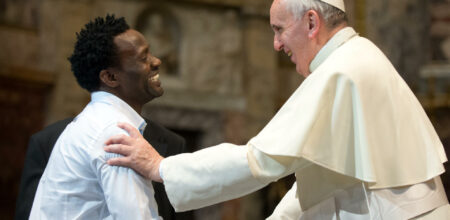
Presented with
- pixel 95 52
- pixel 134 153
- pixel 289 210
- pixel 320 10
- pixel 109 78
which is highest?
pixel 320 10

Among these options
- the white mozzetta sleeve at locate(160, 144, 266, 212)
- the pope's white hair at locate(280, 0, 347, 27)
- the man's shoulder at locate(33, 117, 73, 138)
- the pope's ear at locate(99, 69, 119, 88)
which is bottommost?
the white mozzetta sleeve at locate(160, 144, 266, 212)

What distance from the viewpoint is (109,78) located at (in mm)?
2740

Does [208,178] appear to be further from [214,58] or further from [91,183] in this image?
[214,58]

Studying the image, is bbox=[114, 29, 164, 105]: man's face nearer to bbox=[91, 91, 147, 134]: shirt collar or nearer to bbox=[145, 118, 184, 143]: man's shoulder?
bbox=[91, 91, 147, 134]: shirt collar

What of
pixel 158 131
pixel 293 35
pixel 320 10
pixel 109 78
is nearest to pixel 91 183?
pixel 109 78

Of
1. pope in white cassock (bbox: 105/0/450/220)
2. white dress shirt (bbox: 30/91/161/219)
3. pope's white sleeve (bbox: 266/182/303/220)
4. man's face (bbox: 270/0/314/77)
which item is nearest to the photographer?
white dress shirt (bbox: 30/91/161/219)

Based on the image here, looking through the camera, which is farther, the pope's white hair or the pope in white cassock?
the pope's white hair

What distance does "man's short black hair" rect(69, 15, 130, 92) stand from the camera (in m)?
2.70

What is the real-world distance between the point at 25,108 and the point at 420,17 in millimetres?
5397

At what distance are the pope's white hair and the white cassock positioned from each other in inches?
8.6

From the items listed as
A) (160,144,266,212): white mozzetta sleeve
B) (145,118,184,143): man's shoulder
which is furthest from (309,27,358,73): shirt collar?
(145,118,184,143): man's shoulder

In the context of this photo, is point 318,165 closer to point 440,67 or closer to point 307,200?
point 307,200

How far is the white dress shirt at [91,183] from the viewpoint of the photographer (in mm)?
2295

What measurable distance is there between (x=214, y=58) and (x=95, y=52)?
669 cm
